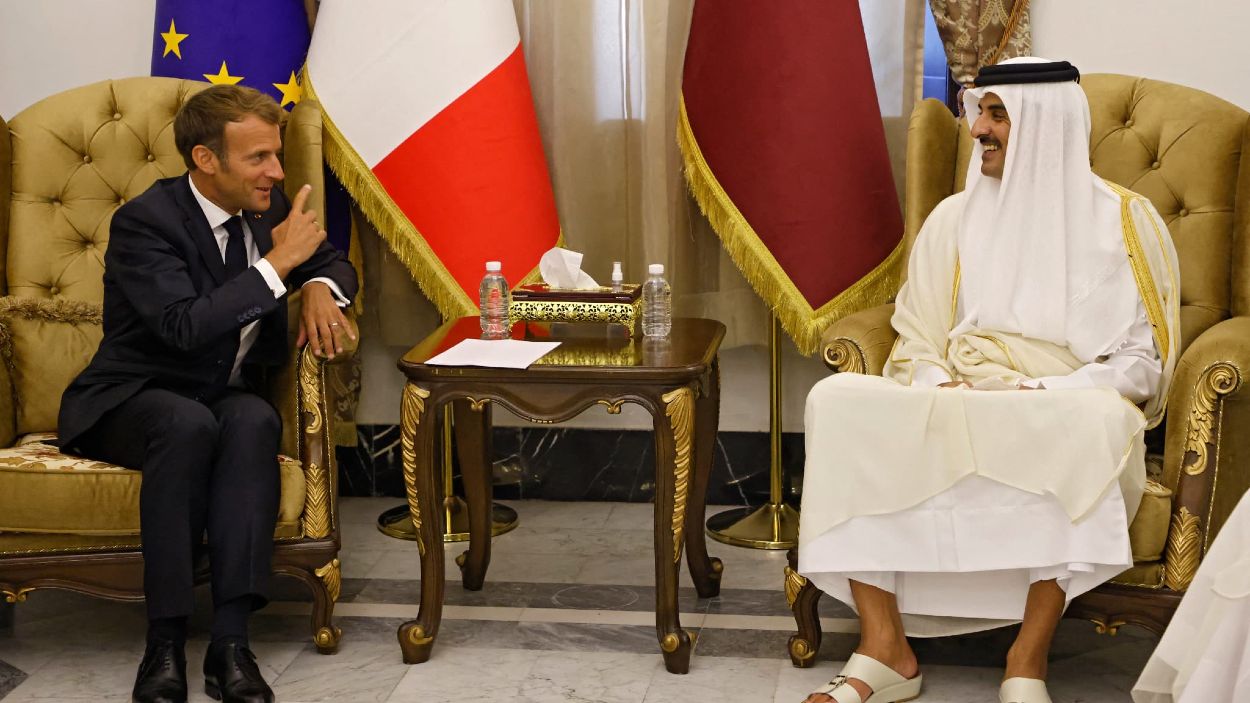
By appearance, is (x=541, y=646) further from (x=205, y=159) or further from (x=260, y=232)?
(x=205, y=159)

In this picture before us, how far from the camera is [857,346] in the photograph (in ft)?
9.34

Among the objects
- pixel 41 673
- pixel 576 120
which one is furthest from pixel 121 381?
pixel 576 120

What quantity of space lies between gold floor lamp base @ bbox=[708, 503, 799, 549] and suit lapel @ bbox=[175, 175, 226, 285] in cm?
155

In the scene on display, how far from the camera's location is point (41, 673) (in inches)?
113

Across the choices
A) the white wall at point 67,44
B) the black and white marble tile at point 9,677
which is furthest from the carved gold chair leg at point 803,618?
the white wall at point 67,44

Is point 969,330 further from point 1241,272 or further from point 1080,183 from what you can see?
point 1241,272

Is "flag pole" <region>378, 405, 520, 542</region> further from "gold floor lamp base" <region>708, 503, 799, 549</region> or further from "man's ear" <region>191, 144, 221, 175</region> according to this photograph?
"man's ear" <region>191, 144, 221, 175</region>

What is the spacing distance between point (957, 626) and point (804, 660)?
1.10ft

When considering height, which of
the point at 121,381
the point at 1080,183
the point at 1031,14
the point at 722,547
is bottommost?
the point at 722,547

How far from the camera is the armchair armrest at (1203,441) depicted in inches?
99.8

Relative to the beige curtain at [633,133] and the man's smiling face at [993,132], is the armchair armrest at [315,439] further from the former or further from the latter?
the man's smiling face at [993,132]

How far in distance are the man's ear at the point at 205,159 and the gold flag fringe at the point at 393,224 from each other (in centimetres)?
64

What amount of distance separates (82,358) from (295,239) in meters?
0.67

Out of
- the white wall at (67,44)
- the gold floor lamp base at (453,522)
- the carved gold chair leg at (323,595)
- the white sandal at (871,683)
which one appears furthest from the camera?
the white wall at (67,44)
